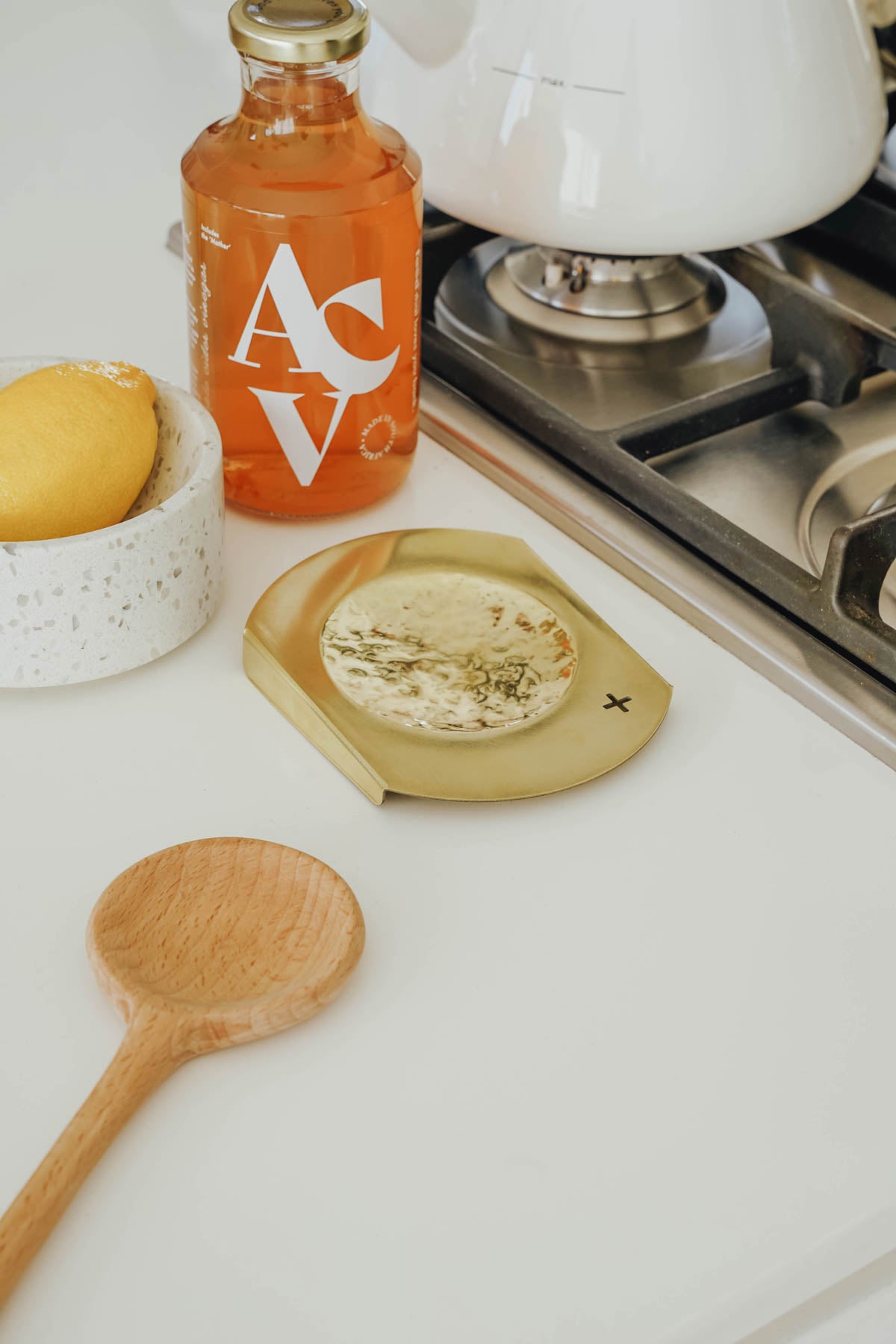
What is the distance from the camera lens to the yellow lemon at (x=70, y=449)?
18.6 inches

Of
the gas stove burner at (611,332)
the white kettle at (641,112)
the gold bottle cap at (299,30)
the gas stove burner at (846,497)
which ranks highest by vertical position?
the gold bottle cap at (299,30)

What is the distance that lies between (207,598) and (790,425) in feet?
1.03

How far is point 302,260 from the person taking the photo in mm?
510

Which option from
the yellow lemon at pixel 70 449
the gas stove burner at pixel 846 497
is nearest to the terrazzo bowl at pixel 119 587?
the yellow lemon at pixel 70 449

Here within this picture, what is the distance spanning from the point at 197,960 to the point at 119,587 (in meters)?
0.15

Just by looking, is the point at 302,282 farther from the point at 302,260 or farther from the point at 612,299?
the point at 612,299

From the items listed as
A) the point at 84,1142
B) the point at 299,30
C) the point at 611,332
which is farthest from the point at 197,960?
the point at 611,332

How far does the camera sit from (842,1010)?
40cm

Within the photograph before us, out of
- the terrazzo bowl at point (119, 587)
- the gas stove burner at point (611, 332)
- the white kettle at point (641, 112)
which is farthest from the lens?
the gas stove burner at point (611, 332)

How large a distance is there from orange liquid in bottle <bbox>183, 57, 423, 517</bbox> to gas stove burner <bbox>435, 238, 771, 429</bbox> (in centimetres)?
13

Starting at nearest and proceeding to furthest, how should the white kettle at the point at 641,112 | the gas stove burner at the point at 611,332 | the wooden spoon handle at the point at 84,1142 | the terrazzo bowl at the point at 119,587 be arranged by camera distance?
the wooden spoon handle at the point at 84,1142, the terrazzo bowl at the point at 119,587, the white kettle at the point at 641,112, the gas stove burner at the point at 611,332

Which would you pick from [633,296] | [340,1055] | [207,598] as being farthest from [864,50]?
[340,1055]

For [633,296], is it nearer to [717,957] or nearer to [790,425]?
[790,425]

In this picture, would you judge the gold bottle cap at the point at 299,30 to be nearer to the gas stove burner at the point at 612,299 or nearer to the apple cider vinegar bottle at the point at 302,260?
the apple cider vinegar bottle at the point at 302,260
